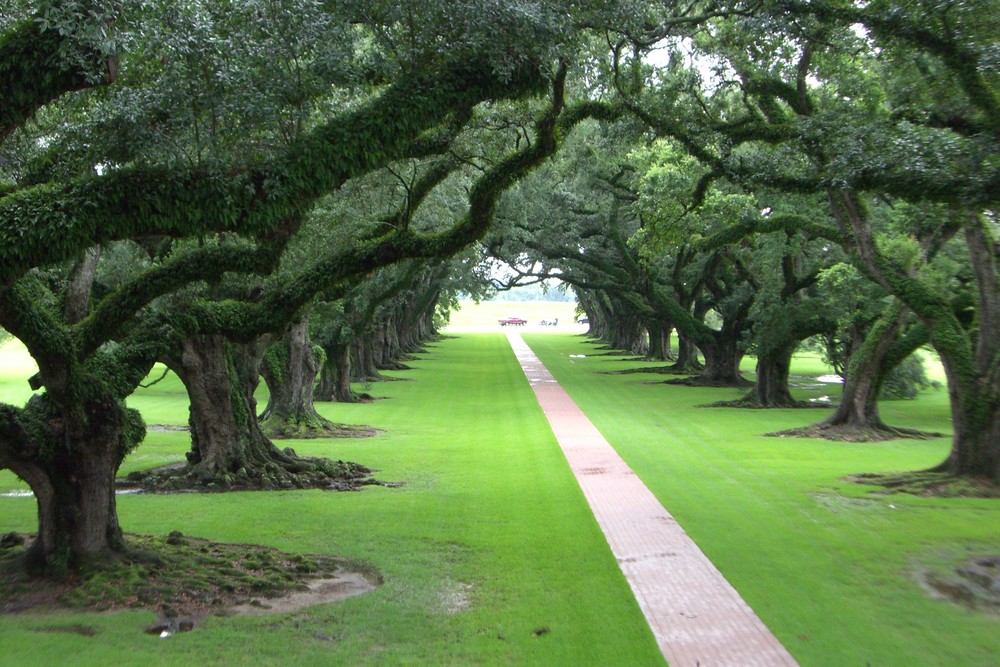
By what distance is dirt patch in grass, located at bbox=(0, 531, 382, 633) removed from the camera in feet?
27.1

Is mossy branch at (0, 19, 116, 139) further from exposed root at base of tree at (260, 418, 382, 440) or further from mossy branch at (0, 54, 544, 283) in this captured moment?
exposed root at base of tree at (260, 418, 382, 440)

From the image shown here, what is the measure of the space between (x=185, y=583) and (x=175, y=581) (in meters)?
0.10

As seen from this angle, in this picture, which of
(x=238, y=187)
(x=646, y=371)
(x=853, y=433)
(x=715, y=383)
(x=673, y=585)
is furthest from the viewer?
(x=646, y=371)

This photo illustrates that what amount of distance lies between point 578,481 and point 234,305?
6894 mm

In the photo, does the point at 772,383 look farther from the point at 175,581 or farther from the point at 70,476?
the point at 70,476

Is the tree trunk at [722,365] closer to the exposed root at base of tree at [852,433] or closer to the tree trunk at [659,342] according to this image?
the exposed root at base of tree at [852,433]

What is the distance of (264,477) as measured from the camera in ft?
53.2

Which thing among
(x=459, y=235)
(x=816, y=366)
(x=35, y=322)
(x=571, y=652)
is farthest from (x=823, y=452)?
(x=816, y=366)

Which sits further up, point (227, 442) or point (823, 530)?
point (227, 442)

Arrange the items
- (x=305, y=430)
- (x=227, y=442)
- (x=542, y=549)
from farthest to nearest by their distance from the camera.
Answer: (x=305, y=430) → (x=227, y=442) → (x=542, y=549)

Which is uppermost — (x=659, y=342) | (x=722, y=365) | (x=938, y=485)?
(x=659, y=342)

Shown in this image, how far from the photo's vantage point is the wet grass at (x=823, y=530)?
7902mm

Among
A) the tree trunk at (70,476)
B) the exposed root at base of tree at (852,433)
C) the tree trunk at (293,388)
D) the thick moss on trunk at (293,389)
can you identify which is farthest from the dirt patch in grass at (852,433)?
the tree trunk at (70,476)

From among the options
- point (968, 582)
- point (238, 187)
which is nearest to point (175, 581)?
point (238, 187)
